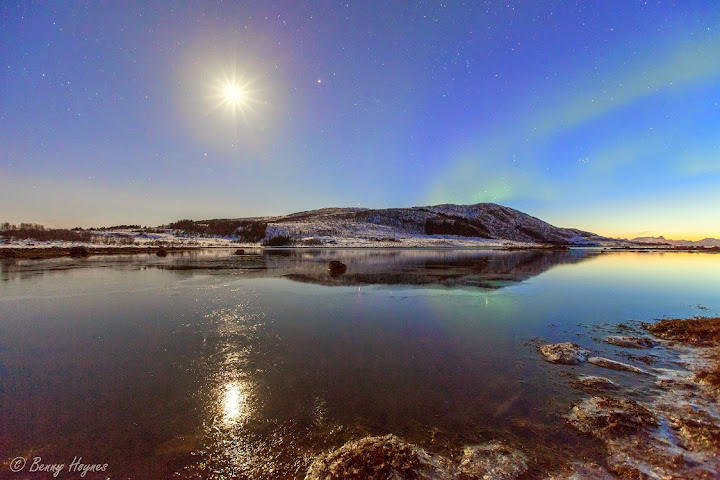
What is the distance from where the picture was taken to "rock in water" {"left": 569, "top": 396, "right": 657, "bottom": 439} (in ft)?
23.5

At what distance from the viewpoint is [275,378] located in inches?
386

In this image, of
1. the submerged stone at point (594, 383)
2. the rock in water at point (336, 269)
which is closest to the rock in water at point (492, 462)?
the submerged stone at point (594, 383)

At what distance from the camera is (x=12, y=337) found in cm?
1358

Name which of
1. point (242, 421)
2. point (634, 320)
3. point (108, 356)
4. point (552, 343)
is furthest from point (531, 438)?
point (634, 320)

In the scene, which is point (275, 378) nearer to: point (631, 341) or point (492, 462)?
point (492, 462)

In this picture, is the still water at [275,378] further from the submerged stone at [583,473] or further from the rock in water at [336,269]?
the rock in water at [336,269]

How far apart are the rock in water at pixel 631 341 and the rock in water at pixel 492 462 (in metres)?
9.99

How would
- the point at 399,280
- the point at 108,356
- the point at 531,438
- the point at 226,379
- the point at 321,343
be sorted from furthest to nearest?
the point at 399,280 → the point at 321,343 → the point at 108,356 → the point at 226,379 → the point at 531,438

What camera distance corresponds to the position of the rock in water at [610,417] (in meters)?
7.18

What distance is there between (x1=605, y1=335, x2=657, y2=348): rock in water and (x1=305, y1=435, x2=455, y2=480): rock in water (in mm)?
11332

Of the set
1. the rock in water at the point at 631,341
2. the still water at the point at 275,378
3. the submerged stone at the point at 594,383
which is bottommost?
the still water at the point at 275,378

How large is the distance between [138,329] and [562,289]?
30225 mm

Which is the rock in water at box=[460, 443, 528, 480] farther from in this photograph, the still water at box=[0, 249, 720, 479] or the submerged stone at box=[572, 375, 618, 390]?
the submerged stone at box=[572, 375, 618, 390]

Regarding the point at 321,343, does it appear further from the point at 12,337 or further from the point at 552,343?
the point at 12,337
